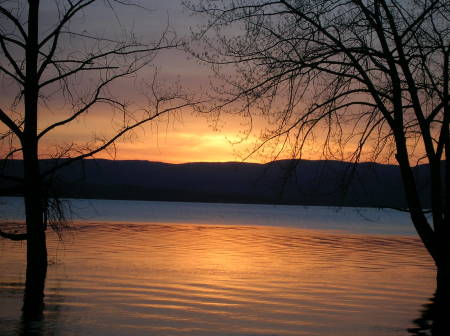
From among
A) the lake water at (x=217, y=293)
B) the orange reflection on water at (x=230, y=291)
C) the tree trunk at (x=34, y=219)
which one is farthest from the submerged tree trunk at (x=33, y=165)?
the orange reflection on water at (x=230, y=291)

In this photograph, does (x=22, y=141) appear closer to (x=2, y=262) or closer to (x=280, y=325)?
(x=280, y=325)

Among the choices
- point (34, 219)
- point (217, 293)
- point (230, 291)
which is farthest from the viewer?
point (230, 291)

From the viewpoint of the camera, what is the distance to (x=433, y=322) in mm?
15586

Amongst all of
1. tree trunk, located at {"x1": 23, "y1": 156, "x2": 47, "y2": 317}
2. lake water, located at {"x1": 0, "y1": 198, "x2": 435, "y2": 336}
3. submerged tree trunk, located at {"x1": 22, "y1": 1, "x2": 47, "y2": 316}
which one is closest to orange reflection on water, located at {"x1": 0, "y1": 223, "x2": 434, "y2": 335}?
lake water, located at {"x1": 0, "y1": 198, "x2": 435, "y2": 336}

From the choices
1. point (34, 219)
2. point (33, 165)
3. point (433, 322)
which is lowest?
point (433, 322)

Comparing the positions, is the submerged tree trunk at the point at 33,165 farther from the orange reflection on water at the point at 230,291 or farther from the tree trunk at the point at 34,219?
the orange reflection on water at the point at 230,291

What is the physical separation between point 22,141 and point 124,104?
207 cm

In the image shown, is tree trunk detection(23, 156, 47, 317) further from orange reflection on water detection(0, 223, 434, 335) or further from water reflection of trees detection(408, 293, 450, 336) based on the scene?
water reflection of trees detection(408, 293, 450, 336)

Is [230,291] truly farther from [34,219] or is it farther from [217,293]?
[34,219]

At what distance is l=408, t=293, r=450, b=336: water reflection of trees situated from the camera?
40.6ft

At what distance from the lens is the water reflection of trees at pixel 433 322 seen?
40.6ft

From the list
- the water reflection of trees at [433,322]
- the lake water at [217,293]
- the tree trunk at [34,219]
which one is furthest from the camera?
the lake water at [217,293]

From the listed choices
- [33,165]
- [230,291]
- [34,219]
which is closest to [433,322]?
[230,291]

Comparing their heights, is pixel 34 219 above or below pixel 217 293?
above
